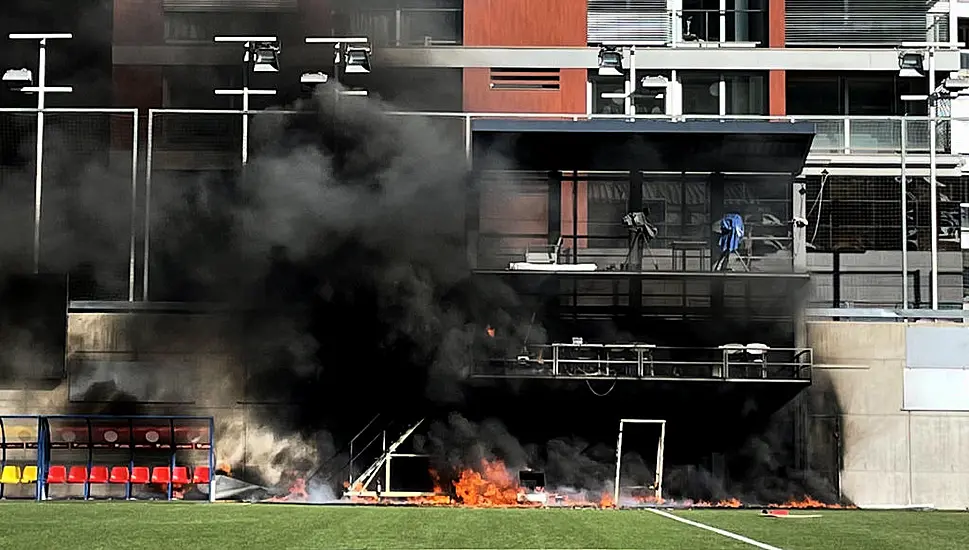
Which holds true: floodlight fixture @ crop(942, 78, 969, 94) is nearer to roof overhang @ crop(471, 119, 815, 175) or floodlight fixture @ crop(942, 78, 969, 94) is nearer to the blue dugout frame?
roof overhang @ crop(471, 119, 815, 175)

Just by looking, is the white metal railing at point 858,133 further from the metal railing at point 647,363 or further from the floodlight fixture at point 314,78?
the metal railing at point 647,363

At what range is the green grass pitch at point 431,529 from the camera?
1155cm

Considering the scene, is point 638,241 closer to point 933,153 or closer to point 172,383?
point 933,153

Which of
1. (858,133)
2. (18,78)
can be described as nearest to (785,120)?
(858,133)

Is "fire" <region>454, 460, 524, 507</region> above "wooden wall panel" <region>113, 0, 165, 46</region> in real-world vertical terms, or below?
below

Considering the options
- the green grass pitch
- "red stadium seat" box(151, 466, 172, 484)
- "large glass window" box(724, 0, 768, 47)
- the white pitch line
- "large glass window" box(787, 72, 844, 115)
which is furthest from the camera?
"large glass window" box(724, 0, 768, 47)

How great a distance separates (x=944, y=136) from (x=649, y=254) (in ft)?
22.5

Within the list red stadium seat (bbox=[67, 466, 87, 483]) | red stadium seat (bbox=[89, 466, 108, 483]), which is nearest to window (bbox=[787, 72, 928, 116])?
red stadium seat (bbox=[89, 466, 108, 483])

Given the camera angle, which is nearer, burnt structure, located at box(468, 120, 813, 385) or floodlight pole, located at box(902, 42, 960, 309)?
burnt structure, located at box(468, 120, 813, 385)

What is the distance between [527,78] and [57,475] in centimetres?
1201

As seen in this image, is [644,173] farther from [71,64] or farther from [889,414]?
[71,64]

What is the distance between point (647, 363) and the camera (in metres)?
23.2

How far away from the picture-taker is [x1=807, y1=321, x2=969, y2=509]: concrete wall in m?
22.7

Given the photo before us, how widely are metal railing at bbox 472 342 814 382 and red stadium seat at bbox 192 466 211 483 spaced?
4.34 meters
